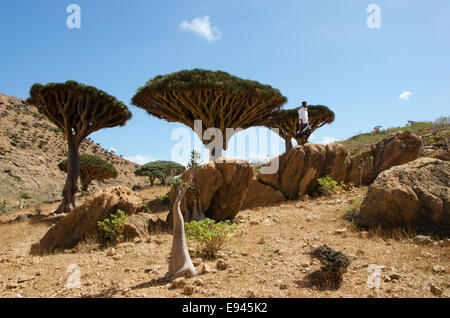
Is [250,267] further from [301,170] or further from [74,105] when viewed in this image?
[74,105]

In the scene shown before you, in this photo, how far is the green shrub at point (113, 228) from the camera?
535 centimetres

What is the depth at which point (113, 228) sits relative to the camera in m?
5.65

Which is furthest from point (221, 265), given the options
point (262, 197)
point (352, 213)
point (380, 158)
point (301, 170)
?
point (380, 158)

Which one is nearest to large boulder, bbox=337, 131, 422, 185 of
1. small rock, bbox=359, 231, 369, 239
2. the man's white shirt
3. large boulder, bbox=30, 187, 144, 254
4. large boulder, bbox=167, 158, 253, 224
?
the man's white shirt

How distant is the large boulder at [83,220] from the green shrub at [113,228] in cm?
28

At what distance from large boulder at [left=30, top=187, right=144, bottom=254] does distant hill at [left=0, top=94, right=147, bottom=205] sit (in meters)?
17.2

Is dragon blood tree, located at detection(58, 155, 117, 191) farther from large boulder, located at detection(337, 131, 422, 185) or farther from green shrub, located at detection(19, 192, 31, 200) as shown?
large boulder, located at detection(337, 131, 422, 185)

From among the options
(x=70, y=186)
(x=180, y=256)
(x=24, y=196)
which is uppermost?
(x=70, y=186)

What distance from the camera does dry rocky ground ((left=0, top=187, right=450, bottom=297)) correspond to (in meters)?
2.94

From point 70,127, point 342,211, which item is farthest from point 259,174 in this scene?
point 70,127

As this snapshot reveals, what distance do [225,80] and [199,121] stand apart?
2.70 meters

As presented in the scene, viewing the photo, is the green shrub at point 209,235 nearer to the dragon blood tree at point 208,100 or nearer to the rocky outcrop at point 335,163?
the rocky outcrop at point 335,163

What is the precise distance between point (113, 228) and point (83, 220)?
2.58ft

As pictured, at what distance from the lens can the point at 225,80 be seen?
13.6m
